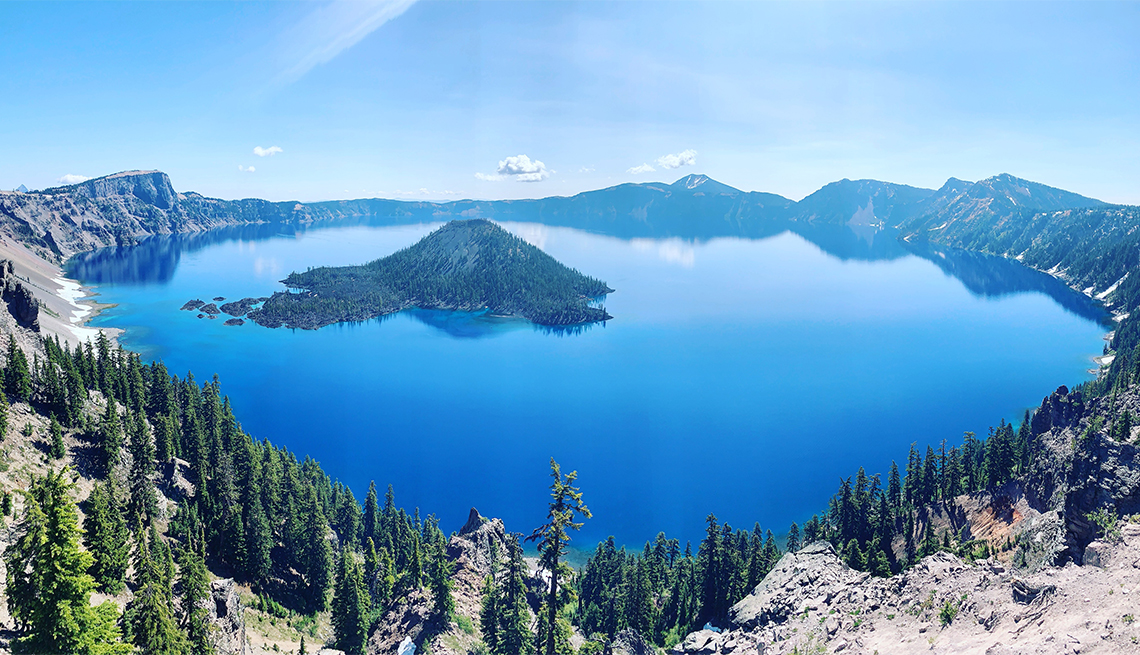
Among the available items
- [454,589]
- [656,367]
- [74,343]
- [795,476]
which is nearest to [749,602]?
[454,589]

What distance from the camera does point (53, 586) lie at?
80.9 ft

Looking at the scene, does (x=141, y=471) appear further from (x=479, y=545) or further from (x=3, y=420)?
(x=479, y=545)

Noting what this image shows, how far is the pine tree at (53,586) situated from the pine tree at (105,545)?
35.7 ft

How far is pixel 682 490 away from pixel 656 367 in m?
59.2

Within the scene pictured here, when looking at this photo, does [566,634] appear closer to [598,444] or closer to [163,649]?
[163,649]

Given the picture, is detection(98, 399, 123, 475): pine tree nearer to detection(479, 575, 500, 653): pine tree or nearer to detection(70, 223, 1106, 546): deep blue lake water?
Result: detection(479, 575, 500, 653): pine tree

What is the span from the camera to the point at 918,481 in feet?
250

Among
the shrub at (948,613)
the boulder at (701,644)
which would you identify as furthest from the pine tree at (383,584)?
the shrub at (948,613)

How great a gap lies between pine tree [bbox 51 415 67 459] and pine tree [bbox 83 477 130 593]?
16012 millimetres

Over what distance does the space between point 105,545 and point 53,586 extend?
14609 millimetres

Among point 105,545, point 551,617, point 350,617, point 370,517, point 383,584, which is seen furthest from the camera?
point 370,517

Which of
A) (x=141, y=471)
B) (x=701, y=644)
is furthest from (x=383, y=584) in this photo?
(x=701, y=644)

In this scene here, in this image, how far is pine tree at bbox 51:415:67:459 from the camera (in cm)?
5153

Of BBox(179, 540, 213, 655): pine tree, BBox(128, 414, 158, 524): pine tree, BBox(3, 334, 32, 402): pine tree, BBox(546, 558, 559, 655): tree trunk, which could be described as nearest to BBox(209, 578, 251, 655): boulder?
BBox(179, 540, 213, 655): pine tree
